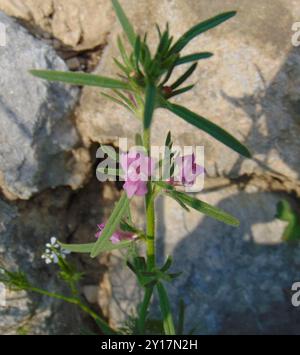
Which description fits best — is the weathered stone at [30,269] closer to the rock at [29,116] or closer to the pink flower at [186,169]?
the rock at [29,116]

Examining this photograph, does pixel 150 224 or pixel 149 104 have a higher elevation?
pixel 149 104

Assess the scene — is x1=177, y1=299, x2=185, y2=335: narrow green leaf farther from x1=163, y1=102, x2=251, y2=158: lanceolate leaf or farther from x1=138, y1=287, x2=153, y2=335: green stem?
x1=163, y1=102, x2=251, y2=158: lanceolate leaf

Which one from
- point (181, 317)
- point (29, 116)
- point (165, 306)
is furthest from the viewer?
point (29, 116)

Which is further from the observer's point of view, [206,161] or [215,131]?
[206,161]

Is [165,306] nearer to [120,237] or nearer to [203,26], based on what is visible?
[120,237]

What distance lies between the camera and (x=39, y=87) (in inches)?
102

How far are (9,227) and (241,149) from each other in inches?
55.8

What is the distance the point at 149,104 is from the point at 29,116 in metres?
1.17

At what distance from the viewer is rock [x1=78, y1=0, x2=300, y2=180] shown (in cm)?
257

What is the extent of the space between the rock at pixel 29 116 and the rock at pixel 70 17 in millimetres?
164

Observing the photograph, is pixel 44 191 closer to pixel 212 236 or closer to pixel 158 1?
pixel 212 236

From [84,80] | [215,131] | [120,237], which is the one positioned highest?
[84,80]

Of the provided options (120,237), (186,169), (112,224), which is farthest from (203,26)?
(120,237)

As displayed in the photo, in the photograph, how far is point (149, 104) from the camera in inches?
61.6
